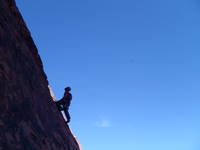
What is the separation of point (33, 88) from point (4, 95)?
11.6 ft

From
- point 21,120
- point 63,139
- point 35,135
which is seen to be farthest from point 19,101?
point 63,139

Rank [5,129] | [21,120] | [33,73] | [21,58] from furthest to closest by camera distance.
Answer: [33,73], [21,58], [21,120], [5,129]

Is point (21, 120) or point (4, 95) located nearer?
point (4, 95)

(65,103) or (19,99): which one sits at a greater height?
(65,103)

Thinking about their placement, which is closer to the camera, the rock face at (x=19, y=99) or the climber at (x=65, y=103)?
the rock face at (x=19, y=99)

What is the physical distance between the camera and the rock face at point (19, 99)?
7.55 m

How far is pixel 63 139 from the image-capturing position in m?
13.1

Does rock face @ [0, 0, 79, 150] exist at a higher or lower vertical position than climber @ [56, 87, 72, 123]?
lower

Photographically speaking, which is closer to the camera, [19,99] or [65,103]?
[19,99]

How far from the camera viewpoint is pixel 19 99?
8.91m

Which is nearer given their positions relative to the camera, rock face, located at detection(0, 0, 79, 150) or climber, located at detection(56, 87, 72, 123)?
rock face, located at detection(0, 0, 79, 150)

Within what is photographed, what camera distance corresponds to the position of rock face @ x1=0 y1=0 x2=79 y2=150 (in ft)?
24.8

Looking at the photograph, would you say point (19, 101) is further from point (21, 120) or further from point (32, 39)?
point (32, 39)

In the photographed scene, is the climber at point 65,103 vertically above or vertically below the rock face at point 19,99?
above
